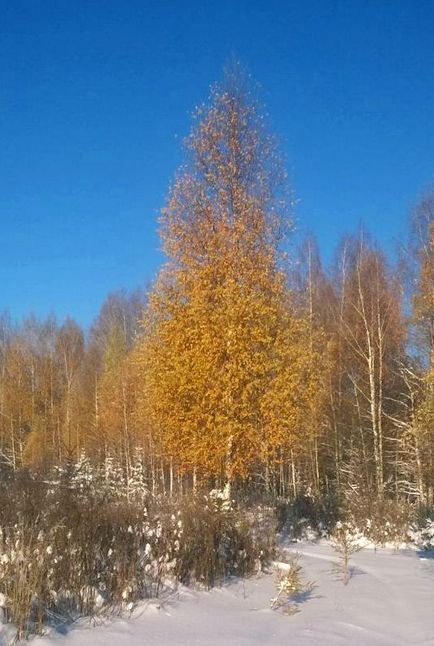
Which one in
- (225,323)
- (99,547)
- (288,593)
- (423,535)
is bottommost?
(423,535)

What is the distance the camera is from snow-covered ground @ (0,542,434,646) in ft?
16.7

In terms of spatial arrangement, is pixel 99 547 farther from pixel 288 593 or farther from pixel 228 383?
pixel 228 383

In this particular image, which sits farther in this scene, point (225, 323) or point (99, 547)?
point (225, 323)

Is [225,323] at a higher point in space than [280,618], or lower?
higher

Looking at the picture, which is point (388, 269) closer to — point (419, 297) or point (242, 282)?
point (419, 297)

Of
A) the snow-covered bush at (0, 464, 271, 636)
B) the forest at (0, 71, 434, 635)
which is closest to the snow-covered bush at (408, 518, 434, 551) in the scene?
the forest at (0, 71, 434, 635)

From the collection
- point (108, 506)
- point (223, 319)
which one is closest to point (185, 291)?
point (223, 319)

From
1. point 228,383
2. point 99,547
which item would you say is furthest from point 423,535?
Answer: point 99,547

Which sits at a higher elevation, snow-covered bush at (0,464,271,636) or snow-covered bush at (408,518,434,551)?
snow-covered bush at (0,464,271,636)

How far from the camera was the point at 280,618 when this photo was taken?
5996mm

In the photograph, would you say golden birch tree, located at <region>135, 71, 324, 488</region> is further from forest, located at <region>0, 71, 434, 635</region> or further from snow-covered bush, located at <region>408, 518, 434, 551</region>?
snow-covered bush, located at <region>408, 518, 434, 551</region>

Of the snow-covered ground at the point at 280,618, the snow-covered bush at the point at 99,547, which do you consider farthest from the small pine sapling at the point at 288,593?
the snow-covered bush at the point at 99,547

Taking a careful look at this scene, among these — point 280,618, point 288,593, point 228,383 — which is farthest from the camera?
point 228,383

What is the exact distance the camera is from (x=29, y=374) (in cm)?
4194
